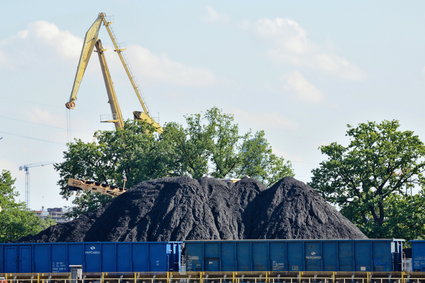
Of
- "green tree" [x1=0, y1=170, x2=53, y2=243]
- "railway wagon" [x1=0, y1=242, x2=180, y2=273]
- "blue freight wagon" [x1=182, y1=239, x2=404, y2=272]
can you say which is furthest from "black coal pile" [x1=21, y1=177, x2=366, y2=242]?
"green tree" [x1=0, y1=170, x2=53, y2=243]

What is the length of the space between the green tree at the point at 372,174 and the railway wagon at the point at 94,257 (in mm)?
27662

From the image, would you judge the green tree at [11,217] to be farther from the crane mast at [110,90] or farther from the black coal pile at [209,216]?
the black coal pile at [209,216]

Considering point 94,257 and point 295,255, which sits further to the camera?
point 94,257

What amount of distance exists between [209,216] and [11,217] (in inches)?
1463

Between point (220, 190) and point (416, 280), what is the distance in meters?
23.5

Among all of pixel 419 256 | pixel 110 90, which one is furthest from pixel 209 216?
pixel 110 90

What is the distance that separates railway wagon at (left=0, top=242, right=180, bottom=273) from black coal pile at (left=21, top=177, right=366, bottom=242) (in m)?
6.65

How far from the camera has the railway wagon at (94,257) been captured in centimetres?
5678

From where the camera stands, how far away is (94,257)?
5800cm

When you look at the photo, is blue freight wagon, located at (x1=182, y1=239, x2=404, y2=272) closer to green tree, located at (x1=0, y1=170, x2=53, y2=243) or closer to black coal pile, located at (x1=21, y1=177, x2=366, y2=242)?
black coal pile, located at (x1=21, y1=177, x2=366, y2=242)

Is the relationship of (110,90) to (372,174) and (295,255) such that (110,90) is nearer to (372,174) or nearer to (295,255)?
(372,174)

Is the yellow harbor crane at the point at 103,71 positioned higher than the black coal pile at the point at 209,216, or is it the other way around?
the yellow harbor crane at the point at 103,71

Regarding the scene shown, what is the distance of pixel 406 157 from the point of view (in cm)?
8044

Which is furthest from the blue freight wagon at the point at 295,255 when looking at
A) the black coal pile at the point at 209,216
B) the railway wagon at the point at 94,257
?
the black coal pile at the point at 209,216
